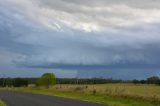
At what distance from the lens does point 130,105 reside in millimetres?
35781

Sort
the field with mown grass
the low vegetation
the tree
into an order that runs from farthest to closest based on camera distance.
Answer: the tree < the low vegetation < the field with mown grass

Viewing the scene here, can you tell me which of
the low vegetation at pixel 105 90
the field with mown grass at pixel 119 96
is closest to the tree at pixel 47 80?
the low vegetation at pixel 105 90

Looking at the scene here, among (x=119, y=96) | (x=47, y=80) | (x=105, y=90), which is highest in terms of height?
(x=47, y=80)

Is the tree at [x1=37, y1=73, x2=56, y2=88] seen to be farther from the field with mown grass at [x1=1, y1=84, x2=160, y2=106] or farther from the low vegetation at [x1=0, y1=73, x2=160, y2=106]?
the field with mown grass at [x1=1, y1=84, x2=160, y2=106]

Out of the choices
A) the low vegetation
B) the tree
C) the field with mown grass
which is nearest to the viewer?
the field with mown grass

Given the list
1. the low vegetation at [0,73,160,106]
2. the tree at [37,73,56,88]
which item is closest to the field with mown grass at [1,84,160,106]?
the low vegetation at [0,73,160,106]

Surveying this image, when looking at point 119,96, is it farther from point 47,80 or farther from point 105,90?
point 47,80

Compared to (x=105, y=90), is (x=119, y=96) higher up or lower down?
lower down

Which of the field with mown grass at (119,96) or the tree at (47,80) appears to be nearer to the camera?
the field with mown grass at (119,96)

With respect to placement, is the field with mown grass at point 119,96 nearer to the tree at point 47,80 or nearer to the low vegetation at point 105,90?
the low vegetation at point 105,90

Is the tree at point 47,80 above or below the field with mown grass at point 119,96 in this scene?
above

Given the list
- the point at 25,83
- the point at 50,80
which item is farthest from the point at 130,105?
the point at 25,83

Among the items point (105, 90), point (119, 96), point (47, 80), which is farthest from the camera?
point (47, 80)

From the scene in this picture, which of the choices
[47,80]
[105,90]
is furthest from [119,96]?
[47,80]
